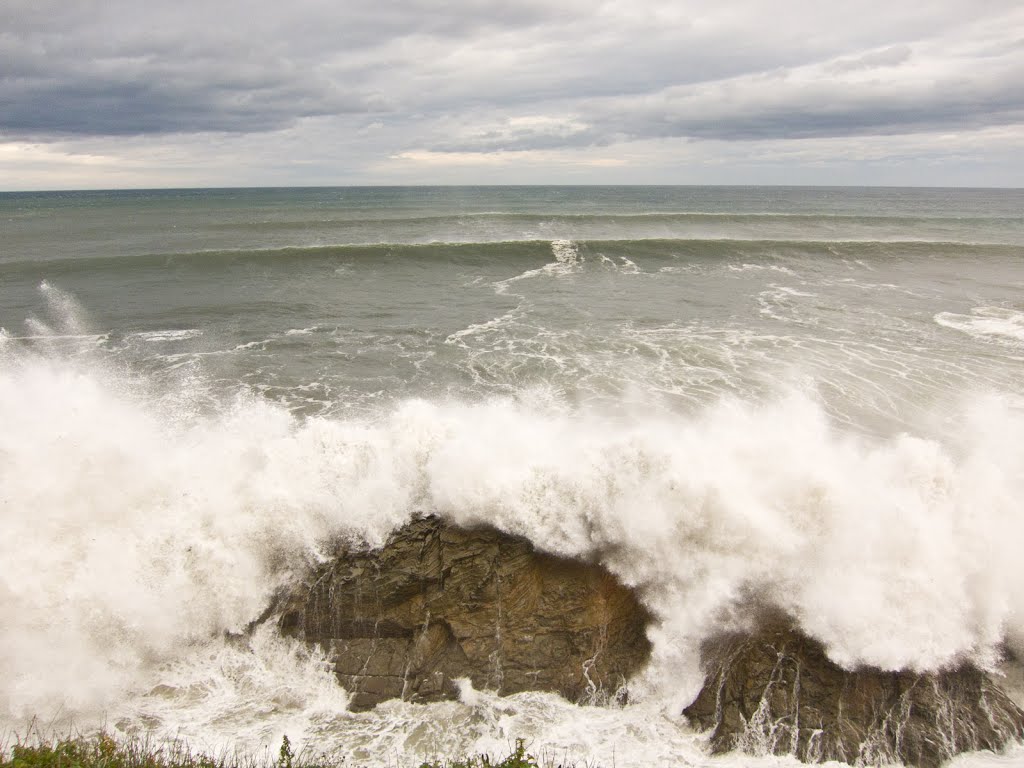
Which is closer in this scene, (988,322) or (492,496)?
(492,496)

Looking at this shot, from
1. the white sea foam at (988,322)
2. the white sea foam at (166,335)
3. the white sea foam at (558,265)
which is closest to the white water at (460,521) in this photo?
the white sea foam at (166,335)

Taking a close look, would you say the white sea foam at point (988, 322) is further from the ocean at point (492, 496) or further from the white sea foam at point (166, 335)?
the white sea foam at point (166, 335)

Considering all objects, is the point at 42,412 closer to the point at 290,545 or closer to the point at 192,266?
the point at 290,545

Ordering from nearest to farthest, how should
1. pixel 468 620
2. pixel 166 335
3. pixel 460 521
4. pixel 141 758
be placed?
pixel 141 758 → pixel 468 620 → pixel 460 521 → pixel 166 335

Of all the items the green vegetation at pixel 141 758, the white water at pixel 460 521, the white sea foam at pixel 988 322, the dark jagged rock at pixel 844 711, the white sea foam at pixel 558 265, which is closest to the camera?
the green vegetation at pixel 141 758

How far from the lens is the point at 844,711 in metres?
5.49

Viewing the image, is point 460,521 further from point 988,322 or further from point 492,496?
point 988,322

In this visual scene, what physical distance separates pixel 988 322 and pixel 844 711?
15721 mm

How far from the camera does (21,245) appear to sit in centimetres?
2981

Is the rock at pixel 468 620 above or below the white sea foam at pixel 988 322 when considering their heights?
below

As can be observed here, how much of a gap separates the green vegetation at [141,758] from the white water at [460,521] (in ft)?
0.95

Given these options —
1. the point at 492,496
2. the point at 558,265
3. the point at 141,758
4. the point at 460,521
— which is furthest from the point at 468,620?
the point at 558,265

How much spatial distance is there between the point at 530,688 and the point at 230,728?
281cm

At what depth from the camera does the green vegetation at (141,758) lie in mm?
4438
